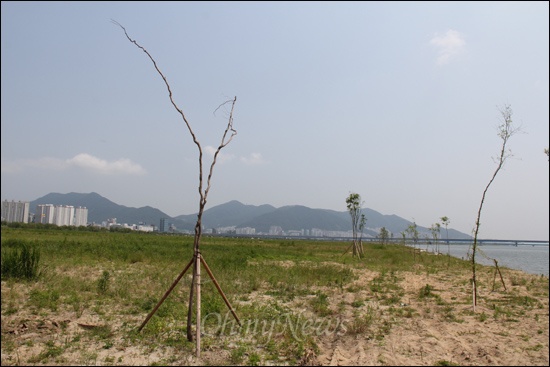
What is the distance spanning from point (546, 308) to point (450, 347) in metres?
5.15

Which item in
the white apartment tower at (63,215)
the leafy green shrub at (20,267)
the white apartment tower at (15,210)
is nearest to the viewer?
the leafy green shrub at (20,267)

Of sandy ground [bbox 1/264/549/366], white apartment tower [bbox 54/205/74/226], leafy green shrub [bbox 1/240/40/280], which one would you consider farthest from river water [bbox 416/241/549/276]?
white apartment tower [bbox 54/205/74/226]

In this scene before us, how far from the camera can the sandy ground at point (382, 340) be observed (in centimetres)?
607

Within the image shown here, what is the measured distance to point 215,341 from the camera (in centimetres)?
699

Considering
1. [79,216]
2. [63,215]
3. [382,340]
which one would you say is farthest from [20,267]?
[79,216]

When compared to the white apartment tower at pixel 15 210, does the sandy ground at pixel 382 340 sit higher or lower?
lower

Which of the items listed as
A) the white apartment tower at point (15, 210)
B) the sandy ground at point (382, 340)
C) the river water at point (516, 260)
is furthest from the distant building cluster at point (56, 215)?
the sandy ground at point (382, 340)

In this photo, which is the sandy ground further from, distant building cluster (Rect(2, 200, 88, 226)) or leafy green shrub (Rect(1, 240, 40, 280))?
distant building cluster (Rect(2, 200, 88, 226))

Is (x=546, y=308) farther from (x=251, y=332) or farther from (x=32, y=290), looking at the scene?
(x=32, y=290)

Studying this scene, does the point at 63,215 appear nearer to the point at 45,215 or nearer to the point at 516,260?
the point at 45,215

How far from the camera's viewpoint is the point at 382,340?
7133mm

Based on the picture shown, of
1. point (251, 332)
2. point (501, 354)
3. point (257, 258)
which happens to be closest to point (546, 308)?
point (501, 354)

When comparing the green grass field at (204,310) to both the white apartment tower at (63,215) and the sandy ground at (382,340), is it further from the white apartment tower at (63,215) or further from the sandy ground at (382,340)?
the white apartment tower at (63,215)

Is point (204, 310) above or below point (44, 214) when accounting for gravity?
below
